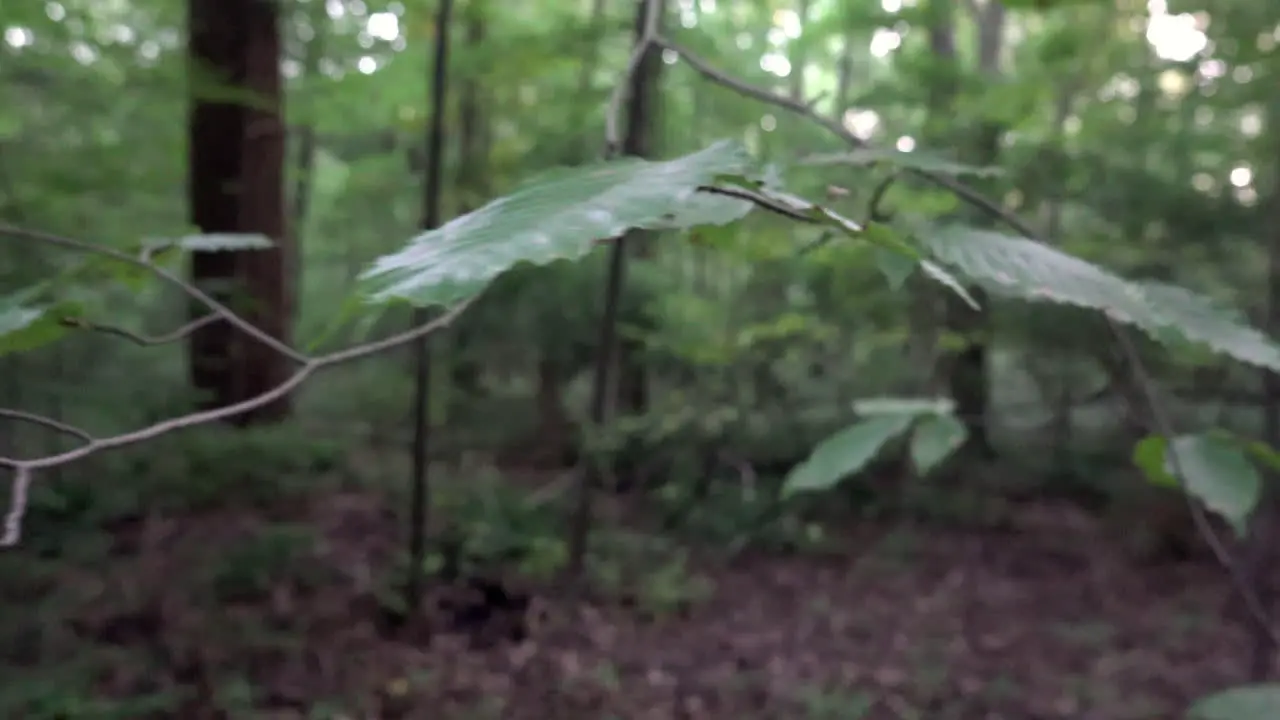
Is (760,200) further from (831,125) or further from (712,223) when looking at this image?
(831,125)

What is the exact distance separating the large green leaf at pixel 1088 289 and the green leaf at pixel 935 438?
52 centimetres

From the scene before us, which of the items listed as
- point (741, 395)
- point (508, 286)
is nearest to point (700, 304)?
point (741, 395)

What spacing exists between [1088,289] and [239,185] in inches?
166

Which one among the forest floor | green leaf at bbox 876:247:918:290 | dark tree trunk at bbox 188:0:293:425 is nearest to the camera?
green leaf at bbox 876:247:918:290

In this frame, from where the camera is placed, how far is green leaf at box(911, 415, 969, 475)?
1.50 m

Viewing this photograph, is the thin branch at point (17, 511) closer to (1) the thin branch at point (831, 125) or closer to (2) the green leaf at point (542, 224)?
(2) the green leaf at point (542, 224)

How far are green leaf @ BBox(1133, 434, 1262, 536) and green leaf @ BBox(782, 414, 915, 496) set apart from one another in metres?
0.36

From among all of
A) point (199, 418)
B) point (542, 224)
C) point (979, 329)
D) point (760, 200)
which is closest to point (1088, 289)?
point (760, 200)

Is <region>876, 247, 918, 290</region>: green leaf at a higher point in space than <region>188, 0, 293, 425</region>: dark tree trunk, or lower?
lower

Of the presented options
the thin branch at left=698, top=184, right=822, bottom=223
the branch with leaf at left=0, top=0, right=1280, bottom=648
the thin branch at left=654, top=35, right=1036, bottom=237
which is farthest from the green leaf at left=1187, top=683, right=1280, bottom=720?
the thin branch at left=698, top=184, right=822, bottom=223

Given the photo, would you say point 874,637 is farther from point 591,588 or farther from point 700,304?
point 700,304

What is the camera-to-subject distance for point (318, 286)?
813 centimetres

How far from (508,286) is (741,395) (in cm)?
159

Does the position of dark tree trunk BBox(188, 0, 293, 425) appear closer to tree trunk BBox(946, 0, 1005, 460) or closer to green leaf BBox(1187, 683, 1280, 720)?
tree trunk BBox(946, 0, 1005, 460)
